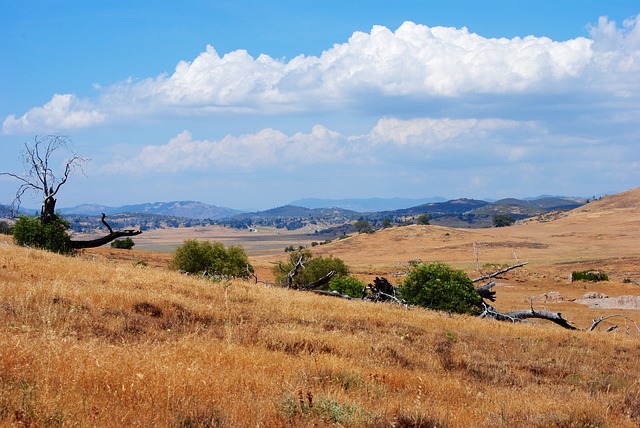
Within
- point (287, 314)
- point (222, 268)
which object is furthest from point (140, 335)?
point (222, 268)

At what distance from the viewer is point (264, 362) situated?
847 cm

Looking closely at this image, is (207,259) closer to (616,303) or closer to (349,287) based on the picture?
(349,287)

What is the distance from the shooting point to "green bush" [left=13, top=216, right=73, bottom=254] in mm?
27953

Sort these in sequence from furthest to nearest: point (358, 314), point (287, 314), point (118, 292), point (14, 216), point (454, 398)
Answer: point (14, 216) → point (358, 314) → point (287, 314) → point (118, 292) → point (454, 398)

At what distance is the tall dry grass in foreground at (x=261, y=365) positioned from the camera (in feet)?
19.5

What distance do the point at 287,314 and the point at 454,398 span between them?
266 inches

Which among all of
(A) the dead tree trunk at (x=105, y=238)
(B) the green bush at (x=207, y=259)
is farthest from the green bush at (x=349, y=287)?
(A) the dead tree trunk at (x=105, y=238)

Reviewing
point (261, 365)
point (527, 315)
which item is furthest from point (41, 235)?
point (261, 365)

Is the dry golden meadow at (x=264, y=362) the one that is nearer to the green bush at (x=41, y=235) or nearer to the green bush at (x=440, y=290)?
the green bush at (x=440, y=290)

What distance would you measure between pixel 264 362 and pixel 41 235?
77.1 ft

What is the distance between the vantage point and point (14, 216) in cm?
2814

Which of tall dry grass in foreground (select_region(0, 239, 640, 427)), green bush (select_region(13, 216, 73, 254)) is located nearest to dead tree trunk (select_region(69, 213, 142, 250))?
green bush (select_region(13, 216, 73, 254))

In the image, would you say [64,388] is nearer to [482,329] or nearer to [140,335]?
[140,335]

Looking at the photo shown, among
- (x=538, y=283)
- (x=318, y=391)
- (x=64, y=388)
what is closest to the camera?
(x=64, y=388)
